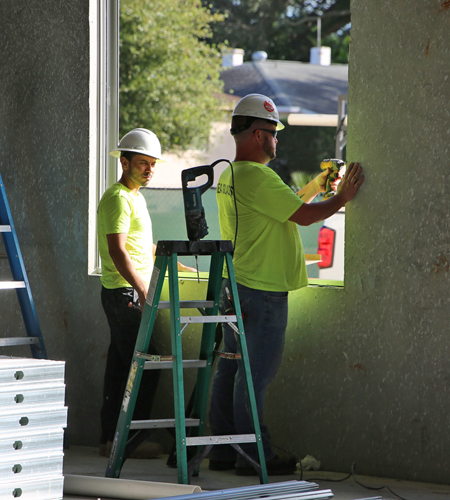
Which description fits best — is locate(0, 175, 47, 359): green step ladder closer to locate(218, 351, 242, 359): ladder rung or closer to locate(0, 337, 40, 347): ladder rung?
locate(0, 337, 40, 347): ladder rung

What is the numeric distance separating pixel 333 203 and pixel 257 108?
65 centimetres

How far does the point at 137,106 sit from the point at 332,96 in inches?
265

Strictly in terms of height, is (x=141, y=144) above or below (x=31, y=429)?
above

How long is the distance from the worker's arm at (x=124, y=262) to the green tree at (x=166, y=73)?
37.5ft

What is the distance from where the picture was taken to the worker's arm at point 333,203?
3.46 meters

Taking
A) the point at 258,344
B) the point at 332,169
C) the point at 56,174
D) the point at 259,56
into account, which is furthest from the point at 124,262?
the point at 259,56

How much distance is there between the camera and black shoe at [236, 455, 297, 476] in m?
3.73

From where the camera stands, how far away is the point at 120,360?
13.9ft

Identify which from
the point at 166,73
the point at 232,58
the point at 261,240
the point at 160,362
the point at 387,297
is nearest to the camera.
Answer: the point at 160,362

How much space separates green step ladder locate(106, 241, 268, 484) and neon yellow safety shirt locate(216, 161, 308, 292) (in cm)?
18

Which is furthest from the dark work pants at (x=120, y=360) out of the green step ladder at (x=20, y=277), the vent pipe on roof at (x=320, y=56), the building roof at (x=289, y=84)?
the vent pipe on roof at (x=320, y=56)

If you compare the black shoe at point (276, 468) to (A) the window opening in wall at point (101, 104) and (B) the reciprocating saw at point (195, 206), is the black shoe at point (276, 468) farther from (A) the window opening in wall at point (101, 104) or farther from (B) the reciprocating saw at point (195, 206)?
(A) the window opening in wall at point (101, 104)

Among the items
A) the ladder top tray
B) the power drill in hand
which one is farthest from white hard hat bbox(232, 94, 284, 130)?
→ the ladder top tray

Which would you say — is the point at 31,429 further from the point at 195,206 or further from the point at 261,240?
the point at 261,240
